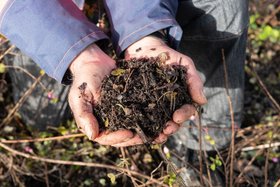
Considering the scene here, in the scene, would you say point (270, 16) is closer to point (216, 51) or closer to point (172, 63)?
point (216, 51)

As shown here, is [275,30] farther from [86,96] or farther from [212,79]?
[86,96]

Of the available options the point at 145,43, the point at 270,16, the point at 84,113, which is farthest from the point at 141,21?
the point at 270,16

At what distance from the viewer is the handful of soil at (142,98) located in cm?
128

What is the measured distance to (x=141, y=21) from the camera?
57.0 inches

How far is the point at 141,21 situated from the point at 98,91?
33cm

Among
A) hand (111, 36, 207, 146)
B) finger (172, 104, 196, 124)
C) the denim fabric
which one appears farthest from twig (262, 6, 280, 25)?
finger (172, 104, 196, 124)

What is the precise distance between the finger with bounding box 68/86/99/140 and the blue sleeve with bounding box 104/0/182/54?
300 mm

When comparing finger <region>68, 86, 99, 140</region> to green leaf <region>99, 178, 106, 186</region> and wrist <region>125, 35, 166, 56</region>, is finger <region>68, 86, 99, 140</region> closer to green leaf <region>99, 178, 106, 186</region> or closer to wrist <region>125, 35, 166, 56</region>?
wrist <region>125, 35, 166, 56</region>

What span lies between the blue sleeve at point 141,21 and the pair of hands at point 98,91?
58mm

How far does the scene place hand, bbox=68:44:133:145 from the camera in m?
1.25

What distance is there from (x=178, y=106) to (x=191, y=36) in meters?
0.59

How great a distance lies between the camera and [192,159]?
7.45 ft

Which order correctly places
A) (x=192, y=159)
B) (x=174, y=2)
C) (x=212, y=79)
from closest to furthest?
(x=174, y=2) → (x=212, y=79) → (x=192, y=159)

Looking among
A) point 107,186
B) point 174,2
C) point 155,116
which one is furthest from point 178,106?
point 107,186
